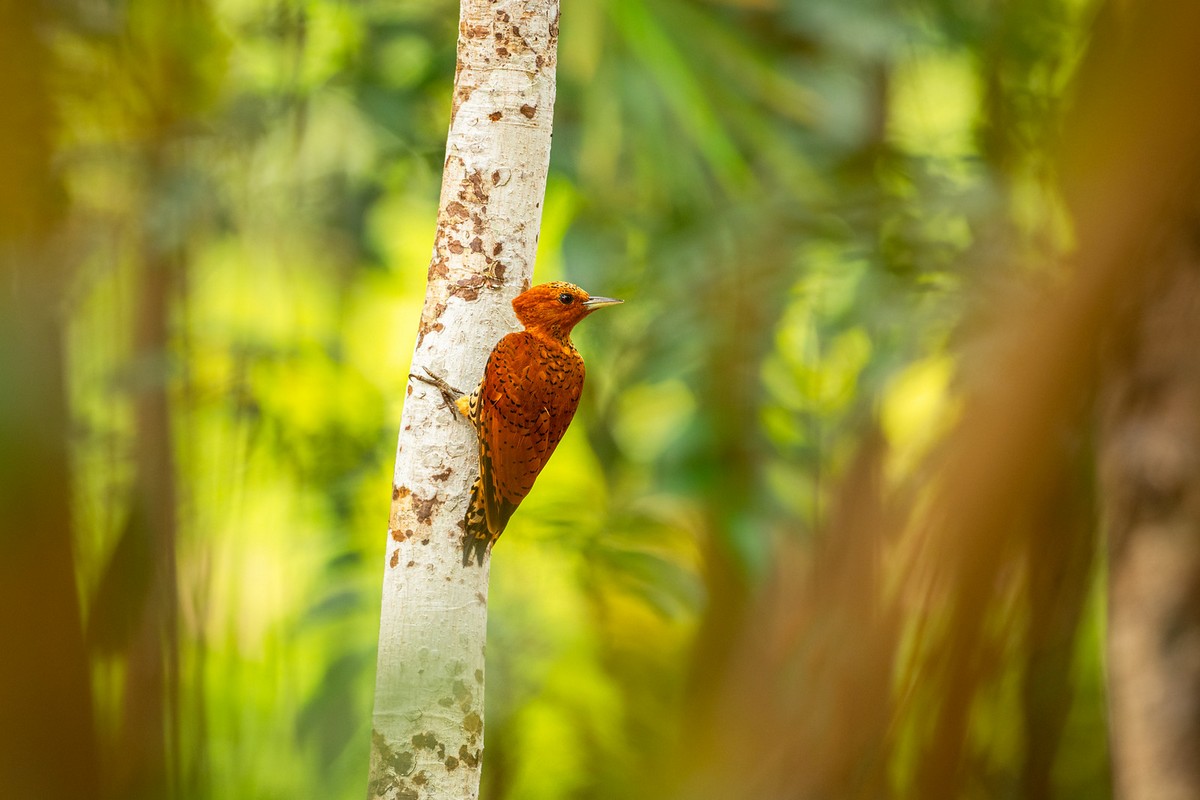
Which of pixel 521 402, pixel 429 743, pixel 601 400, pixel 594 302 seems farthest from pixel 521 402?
pixel 601 400

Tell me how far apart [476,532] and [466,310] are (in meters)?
0.17

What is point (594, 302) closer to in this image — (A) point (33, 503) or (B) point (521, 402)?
(B) point (521, 402)

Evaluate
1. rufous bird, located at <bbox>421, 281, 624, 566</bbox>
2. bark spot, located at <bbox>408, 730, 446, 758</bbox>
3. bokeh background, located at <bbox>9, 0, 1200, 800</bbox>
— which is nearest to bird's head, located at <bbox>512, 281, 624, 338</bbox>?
rufous bird, located at <bbox>421, 281, 624, 566</bbox>

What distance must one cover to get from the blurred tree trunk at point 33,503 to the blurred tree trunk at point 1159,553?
0.25 meters

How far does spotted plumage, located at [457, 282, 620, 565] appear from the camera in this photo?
2.42 ft

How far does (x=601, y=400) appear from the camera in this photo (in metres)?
1.58

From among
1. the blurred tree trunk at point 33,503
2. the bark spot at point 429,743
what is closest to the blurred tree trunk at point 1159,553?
the blurred tree trunk at point 33,503

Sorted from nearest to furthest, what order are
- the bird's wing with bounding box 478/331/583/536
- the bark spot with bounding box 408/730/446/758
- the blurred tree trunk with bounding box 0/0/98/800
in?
1. the blurred tree trunk with bounding box 0/0/98/800
2. the bark spot with bounding box 408/730/446/758
3. the bird's wing with bounding box 478/331/583/536

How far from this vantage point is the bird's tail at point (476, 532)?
2.36 ft

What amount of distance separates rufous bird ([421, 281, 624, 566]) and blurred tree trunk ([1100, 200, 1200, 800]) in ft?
1.57

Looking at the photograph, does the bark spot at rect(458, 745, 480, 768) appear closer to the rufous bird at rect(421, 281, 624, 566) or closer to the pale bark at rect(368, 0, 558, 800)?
A: the pale bark at rect(368, 0, 558, 800)

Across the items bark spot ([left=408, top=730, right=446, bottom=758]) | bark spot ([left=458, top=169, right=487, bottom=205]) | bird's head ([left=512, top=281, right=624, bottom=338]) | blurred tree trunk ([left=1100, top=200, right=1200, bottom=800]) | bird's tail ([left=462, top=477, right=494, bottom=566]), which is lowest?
bark spot ([left=408, top=730, right=446, bottom=758])

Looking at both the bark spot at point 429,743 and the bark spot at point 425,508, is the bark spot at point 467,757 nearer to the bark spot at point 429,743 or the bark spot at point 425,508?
the bark spot at point 429,743

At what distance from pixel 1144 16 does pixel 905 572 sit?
4.4 inches
